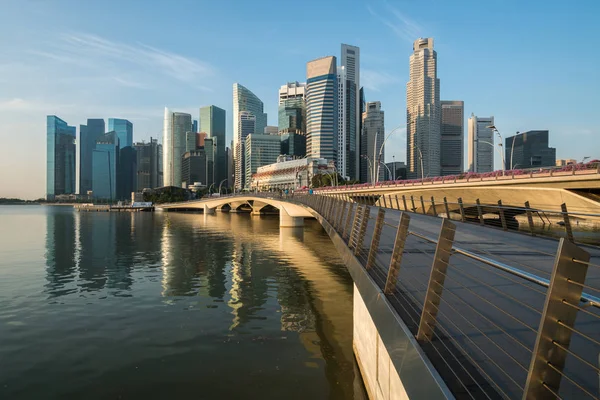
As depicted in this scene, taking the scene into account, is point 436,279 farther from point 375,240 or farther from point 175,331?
point 175,331

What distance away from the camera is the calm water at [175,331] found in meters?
9.72

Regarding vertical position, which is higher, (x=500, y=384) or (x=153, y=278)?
(x=500, y=384)

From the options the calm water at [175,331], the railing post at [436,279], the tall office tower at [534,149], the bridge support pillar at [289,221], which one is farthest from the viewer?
the tall office tower at [534,149]

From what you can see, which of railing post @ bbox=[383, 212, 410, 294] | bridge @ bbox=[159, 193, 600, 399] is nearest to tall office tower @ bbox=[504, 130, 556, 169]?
bridge @ bbox=[159, 193, 600, 399]

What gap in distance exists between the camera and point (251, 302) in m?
17.6

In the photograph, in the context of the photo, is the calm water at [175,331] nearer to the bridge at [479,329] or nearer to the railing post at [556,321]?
the bridge at [479,329]

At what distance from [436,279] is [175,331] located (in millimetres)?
11146

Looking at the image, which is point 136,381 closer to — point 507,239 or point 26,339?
point 26,339

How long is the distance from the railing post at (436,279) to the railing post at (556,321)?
182 cm

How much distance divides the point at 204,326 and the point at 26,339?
5356 millimetres

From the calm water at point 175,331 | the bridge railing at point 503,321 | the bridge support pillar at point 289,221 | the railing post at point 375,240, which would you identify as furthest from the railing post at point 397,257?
the bridge support pillar at point 289,221

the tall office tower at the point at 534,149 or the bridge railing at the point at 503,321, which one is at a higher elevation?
the tall office tower at the point at 534,149

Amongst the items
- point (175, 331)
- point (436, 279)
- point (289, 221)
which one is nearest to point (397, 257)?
point (436, 279)

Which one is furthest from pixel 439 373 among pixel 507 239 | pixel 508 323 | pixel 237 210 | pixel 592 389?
pixel 237 210
